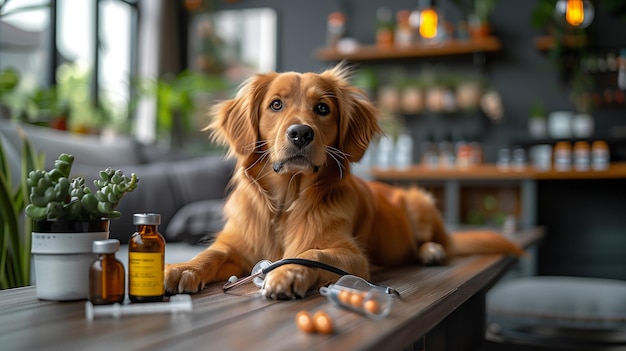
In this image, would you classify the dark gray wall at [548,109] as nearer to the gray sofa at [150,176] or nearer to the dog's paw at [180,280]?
the gray sofa at [150,176]

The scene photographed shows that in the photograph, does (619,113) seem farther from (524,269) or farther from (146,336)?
(146,336)

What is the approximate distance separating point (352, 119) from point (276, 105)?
0.62 ft

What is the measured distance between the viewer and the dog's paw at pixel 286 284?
1.05 m

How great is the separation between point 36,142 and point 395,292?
1.86 m

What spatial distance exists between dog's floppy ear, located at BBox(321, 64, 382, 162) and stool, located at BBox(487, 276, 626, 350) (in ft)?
2.96

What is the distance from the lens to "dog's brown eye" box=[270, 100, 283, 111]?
1354mm

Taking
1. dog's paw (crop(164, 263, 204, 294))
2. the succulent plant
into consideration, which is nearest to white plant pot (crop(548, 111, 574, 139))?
dog's paw (crop(164, 263, 204, 294))

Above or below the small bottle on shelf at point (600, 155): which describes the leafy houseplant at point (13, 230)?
below

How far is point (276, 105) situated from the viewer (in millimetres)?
1360

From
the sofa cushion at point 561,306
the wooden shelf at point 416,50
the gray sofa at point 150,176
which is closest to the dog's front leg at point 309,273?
the gray sofa at point 150,176

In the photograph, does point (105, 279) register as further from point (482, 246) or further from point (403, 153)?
point (403, 153)

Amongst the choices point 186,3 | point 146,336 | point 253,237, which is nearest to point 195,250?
point 253,237

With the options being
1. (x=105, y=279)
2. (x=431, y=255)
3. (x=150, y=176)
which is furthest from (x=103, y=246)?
(x=150, y=176)

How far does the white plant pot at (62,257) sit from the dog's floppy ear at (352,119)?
618 mm
